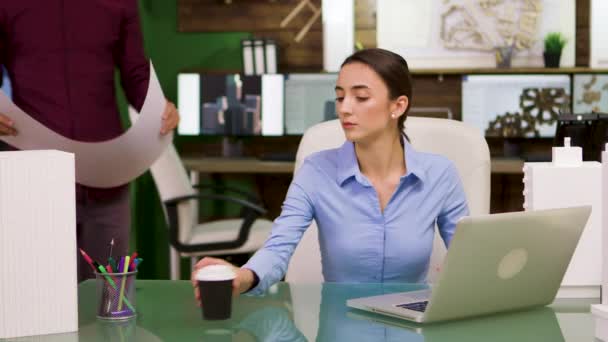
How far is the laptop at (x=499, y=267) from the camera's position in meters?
1.32

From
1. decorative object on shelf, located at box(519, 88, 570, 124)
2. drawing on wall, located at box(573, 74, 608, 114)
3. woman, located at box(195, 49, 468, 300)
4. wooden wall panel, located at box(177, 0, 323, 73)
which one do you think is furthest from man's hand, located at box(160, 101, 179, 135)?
drawing on wall, located at box(573, 74, 608, 114)

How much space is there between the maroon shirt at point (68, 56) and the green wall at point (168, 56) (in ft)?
9.73

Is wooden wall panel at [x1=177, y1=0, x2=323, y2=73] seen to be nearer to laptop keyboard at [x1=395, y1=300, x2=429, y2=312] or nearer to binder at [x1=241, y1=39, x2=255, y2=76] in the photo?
binder at [x1=241, y1=39, x2=255, y2=76]

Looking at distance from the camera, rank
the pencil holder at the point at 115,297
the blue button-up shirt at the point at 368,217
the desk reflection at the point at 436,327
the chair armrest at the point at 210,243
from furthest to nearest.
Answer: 1. the chair armrest at the point at 210,243
2. the blue button-up shirt at the point at 368,217
3. the pencil holder at the point at 115,297
4. the desk reflection at the point at 436,327

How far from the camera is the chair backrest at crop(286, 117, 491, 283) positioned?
2.05m

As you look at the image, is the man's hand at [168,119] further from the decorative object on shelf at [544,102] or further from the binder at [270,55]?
the decorative object on shelf at [544,102]

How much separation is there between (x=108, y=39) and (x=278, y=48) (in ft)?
9.59

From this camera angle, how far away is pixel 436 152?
2131 millimetres

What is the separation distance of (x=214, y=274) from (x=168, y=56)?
427 cm

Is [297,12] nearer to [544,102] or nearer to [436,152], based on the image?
[544,102]

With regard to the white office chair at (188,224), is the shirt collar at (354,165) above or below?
above

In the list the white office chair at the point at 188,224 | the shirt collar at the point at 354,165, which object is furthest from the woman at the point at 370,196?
the white office chair at the point at 188,224

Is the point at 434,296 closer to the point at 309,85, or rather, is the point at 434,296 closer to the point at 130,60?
the point at 130,60

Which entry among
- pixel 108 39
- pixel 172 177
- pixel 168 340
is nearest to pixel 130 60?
pixel 108 39
